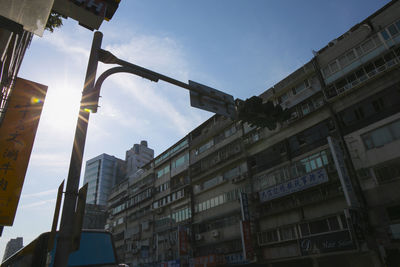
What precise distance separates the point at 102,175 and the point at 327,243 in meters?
85.8

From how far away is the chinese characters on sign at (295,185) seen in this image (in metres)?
20.9

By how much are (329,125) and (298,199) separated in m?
6.61

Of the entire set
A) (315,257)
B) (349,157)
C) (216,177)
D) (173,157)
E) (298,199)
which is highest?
(173,157)

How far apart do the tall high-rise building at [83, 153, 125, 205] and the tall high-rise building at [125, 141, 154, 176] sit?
3.48 metres

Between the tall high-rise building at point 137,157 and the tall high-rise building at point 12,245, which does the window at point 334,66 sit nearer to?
the tall high-rise building at point 137,157

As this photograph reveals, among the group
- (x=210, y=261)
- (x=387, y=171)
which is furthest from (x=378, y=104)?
(x=210, y=261)

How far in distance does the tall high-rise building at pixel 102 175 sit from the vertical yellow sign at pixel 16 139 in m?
87.5

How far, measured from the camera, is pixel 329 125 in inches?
882

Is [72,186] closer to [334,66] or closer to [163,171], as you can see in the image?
[334,66]

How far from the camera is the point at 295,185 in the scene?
22.4m

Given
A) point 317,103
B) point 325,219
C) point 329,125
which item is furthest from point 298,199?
point 317,103

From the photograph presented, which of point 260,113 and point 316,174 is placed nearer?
point 260,113

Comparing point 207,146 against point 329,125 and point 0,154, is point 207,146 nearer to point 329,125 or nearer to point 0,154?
point 329,125

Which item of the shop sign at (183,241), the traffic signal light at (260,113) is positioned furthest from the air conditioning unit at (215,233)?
the traffic signal light at (260,113)
